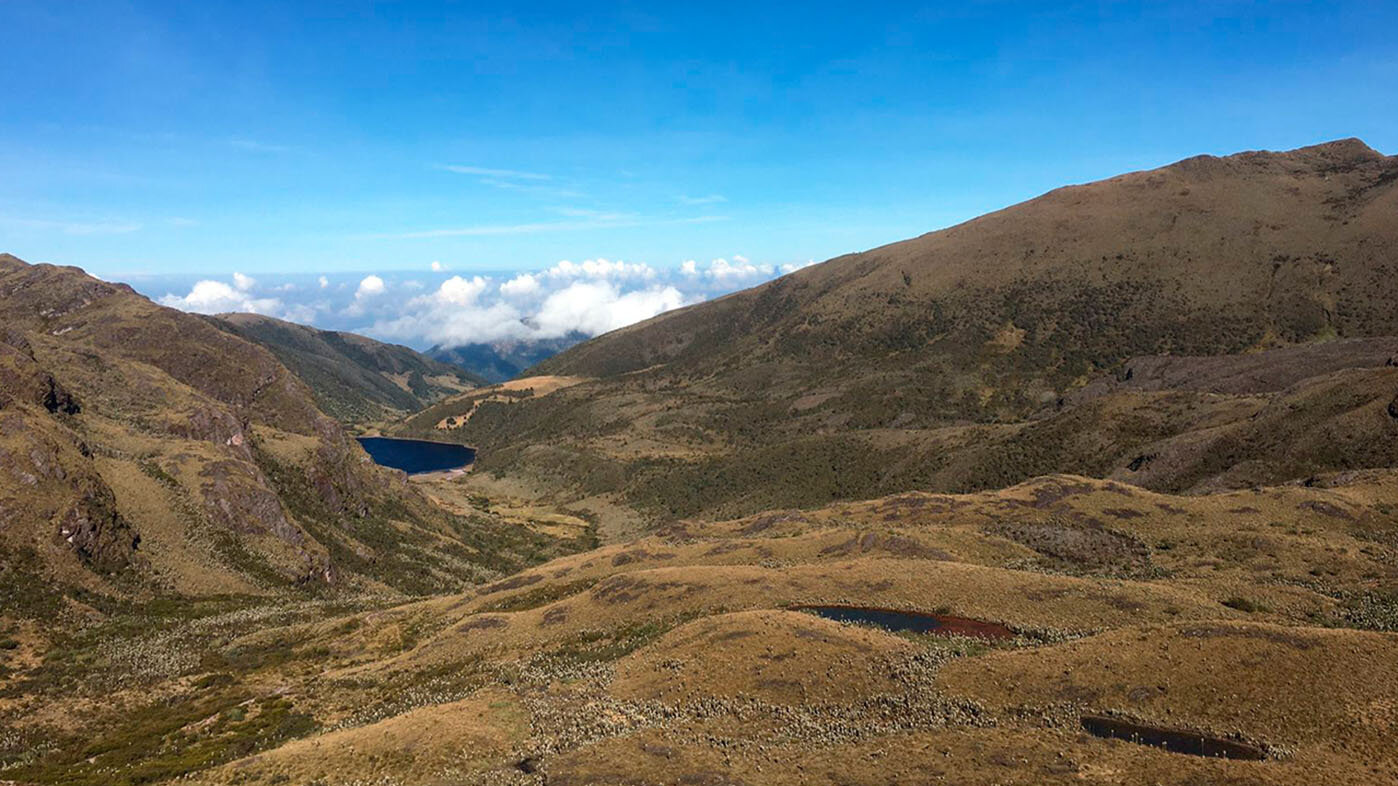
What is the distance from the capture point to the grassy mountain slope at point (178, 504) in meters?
89.9

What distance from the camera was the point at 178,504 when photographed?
109 m

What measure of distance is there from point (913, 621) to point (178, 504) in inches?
4529

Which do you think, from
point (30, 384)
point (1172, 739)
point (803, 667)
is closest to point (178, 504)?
point (30, 384)

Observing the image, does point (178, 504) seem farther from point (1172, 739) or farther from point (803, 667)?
point (1172, 739)

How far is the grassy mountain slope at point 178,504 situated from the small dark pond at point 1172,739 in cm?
10758

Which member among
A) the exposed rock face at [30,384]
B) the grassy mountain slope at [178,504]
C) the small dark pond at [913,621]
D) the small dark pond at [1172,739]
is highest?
the exposed rock face at [30,384]

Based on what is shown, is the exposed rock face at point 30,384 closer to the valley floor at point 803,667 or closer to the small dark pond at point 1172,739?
the valley floor at point 803,667

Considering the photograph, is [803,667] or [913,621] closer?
[803,667]

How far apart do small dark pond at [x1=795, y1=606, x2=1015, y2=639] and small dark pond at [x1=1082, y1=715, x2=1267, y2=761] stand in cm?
1529

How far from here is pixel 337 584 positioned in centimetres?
11631

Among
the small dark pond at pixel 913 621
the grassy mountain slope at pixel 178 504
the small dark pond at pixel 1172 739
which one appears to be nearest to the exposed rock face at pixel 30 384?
the grassy mountain slope at pixel 178 504

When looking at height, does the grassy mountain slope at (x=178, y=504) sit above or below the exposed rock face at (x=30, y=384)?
below

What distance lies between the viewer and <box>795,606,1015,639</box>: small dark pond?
55.2 metres

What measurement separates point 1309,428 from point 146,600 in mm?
176080
